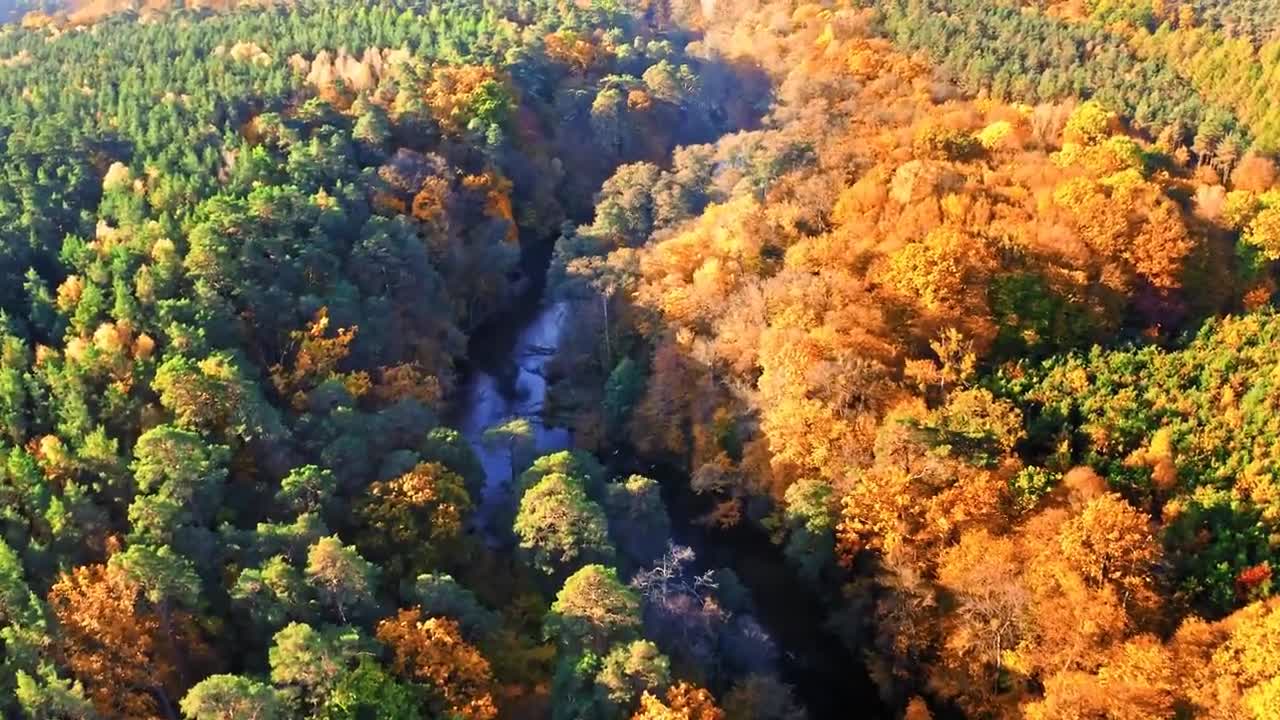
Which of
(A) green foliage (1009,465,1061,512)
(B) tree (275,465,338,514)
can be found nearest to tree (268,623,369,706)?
(B) tree (275,465,338,514)

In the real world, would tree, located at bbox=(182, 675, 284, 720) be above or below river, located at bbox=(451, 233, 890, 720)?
above

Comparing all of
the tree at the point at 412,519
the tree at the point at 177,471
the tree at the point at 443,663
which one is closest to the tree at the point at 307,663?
the tree at the point at 443,663

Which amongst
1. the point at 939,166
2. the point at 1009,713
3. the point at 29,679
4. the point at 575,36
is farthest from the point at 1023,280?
the point at 575,36

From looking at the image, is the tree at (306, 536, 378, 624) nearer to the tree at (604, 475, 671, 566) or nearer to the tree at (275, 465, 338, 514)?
the tree at (275, 465, 338, 514)

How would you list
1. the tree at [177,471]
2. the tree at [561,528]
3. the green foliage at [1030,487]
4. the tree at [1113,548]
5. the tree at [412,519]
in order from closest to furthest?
1. the tree at [1113,548]
2. the tree at [177,471]
3. the tree at [561,528]
4. the tree at [412,519]
5. the green foliage at [1030,487]

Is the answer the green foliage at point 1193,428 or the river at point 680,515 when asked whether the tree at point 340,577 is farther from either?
the green foliage at point 1193,428

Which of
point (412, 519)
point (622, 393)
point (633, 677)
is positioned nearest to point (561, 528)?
point (412, 519)
